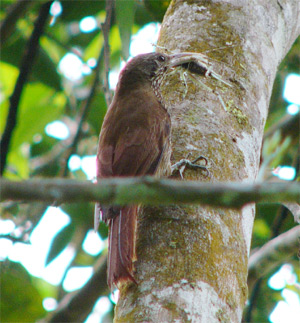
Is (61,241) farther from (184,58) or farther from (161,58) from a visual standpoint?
(184,58)

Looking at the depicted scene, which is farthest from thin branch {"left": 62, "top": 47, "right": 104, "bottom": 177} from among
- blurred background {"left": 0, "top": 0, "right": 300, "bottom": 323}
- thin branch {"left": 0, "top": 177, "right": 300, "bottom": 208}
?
thin branch {"left": 0, "top": 177, "right": 300, "bottom": 208}

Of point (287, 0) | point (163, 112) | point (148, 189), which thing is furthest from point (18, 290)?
point (287, 0)

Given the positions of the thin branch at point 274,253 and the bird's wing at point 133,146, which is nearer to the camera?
the bird's wing at point 133,146

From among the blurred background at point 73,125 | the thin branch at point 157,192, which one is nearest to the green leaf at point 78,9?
the blurred background at point 73,125

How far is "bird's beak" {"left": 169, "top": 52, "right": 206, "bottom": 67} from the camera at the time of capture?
263 centimetres

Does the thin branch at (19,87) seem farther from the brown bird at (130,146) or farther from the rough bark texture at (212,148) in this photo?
the rough bark texture at (212,148)

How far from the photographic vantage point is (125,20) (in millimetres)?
3127

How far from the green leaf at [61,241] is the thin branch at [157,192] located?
10.7ft

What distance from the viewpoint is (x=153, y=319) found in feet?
5.32

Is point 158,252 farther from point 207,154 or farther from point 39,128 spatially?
point 39,128

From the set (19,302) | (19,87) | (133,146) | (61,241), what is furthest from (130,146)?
(61,241)

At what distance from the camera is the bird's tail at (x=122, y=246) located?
1844mm

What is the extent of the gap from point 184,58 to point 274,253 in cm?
122

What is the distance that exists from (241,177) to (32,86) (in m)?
2.82
